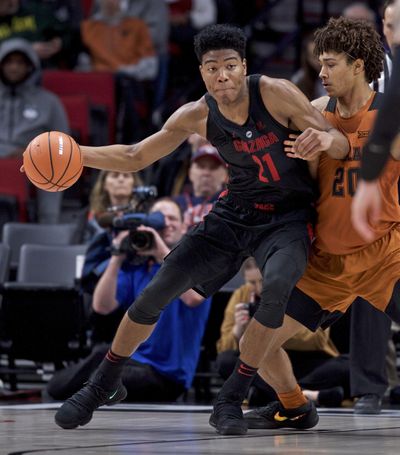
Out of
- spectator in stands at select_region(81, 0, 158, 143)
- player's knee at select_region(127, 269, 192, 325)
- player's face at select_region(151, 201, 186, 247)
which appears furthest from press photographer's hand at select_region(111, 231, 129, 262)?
spectator in stands at select_region(81, 0, 158, 143)

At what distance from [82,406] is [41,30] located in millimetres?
7747

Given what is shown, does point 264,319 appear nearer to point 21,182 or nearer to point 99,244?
point 99,244

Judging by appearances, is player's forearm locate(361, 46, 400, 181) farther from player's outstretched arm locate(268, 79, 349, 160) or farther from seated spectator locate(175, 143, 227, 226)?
seated spectator locate(175, 143, 227, 226)

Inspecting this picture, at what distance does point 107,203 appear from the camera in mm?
8633

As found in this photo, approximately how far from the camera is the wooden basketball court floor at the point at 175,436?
442cm

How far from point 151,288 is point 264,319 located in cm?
55

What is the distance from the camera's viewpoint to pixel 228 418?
200 inches

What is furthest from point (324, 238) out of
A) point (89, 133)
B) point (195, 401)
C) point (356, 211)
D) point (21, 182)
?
point (89, 133)

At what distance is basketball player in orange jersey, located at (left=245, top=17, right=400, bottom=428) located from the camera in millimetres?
5148

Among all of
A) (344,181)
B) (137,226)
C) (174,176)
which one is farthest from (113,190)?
(344,181)

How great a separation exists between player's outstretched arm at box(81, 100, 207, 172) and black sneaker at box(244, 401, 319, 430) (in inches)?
52.3

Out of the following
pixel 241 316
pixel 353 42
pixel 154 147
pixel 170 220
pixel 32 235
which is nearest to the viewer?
pixel 353 42

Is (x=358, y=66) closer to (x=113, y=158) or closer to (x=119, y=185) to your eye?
(x=113, y=158)

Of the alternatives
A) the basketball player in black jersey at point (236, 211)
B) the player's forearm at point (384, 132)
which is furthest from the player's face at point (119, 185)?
the player's forearm at point (384, 132)
